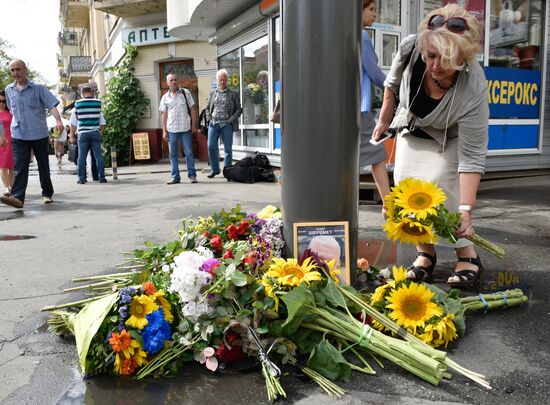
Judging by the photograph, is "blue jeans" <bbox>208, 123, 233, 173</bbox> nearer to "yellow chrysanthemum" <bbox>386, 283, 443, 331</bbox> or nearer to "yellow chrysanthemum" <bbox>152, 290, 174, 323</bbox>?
"yellow chrysanthemum" <bbox>152, 290, 174, 323</bbox>

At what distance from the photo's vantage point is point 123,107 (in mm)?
18234

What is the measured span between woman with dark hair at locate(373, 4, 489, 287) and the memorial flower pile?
771mm

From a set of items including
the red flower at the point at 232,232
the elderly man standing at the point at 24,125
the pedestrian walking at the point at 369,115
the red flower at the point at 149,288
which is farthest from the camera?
the elderly man standing at the point at 24,125

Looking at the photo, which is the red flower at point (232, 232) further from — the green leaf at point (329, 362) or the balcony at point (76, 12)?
the balcony at point (76, 12)

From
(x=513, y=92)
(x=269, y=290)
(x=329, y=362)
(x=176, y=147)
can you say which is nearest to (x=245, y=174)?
(x=176, y=147)

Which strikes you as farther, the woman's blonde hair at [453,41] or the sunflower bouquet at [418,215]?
the woman's blonde hair at [453,41]

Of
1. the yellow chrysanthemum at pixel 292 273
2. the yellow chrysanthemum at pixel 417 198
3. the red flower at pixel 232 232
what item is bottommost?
the yellow chrysanthemum at pixel 292 273

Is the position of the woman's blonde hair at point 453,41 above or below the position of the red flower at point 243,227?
above

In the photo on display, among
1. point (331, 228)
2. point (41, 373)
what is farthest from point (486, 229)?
point (41, 373)

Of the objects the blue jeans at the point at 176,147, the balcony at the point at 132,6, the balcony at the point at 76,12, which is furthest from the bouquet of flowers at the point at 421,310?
the balcony at the point at 76,12

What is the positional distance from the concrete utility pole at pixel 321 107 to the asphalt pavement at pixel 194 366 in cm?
96

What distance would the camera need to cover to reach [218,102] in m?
10.2

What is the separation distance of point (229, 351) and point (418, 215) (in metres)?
1.15

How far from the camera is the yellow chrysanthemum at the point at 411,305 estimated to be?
8.25 ft
